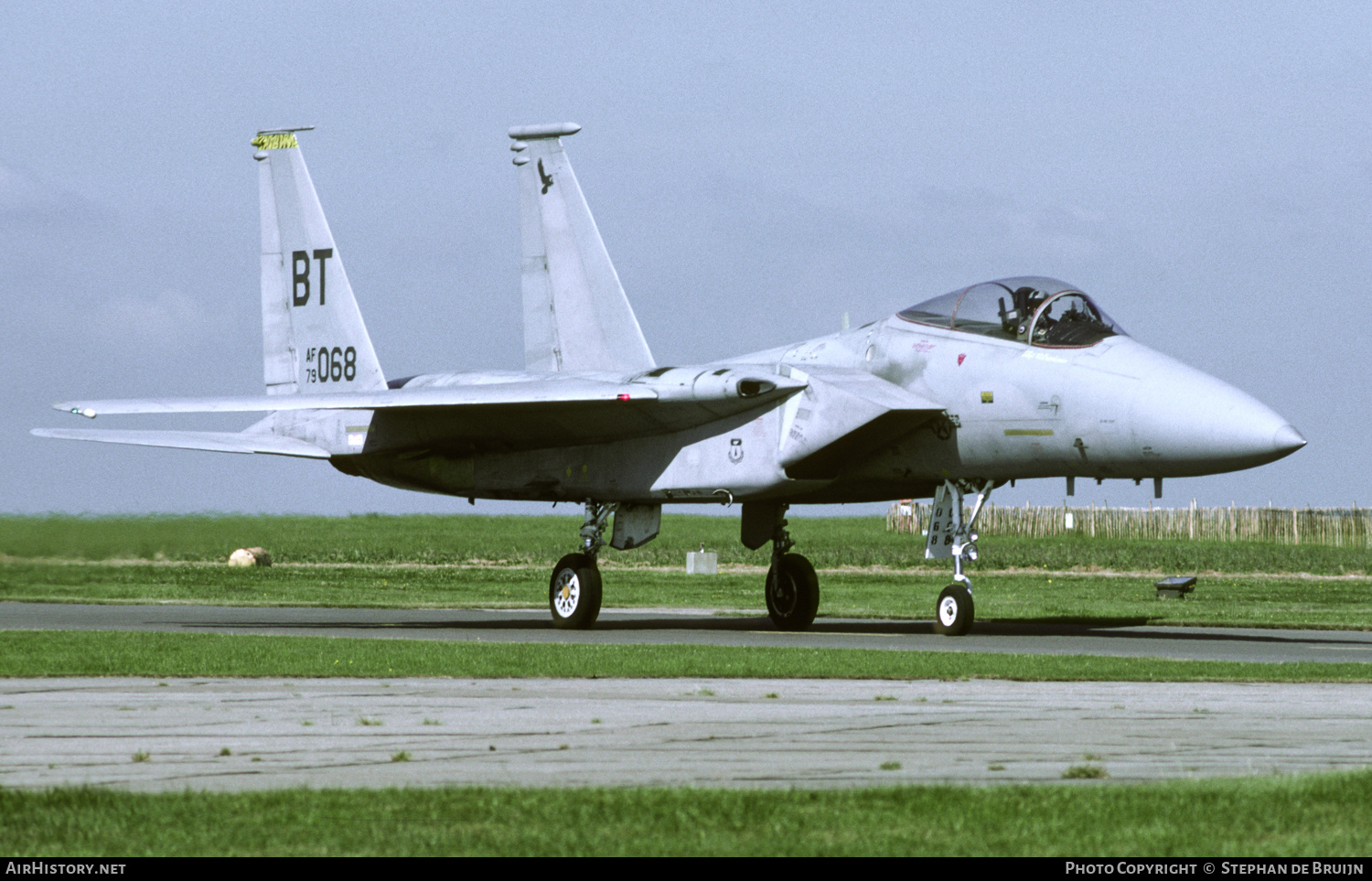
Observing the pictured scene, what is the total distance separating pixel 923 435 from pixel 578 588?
5.00m

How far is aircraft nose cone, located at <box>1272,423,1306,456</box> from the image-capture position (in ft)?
60.7

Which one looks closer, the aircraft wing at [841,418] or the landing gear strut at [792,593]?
the aircraft wing at [841,418]

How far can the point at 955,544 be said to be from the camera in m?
21.0

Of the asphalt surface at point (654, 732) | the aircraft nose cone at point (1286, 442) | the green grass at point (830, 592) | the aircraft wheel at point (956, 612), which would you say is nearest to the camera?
the asphalt surface at point (654, 732)

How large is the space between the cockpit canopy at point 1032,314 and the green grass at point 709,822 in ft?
41.8

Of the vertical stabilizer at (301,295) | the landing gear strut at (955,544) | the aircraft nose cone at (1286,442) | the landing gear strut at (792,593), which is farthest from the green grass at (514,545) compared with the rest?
the aircraft nose cone at (1286,442)

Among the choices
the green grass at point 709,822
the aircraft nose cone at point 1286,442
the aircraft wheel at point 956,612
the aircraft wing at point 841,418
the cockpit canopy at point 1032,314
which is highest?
the cockpit canopy at point 1032,314

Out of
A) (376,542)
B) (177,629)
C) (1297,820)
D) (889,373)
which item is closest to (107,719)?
(1297,820)

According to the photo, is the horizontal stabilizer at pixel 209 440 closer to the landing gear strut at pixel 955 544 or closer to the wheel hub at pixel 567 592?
the wheel hub at pixel 567 592

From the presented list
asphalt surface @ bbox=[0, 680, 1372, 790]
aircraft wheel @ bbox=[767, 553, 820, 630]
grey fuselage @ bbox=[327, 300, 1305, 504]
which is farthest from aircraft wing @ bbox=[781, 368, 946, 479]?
asphalt surface @ bbox=[0, 680, 1372, 790]

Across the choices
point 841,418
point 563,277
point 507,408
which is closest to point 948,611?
point 841,418

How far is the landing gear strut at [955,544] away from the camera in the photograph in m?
20.5

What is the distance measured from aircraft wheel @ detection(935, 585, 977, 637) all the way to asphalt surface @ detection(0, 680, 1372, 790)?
20.8 feet

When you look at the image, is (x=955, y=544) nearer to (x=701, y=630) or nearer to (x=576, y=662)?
(x=701, y=630)
